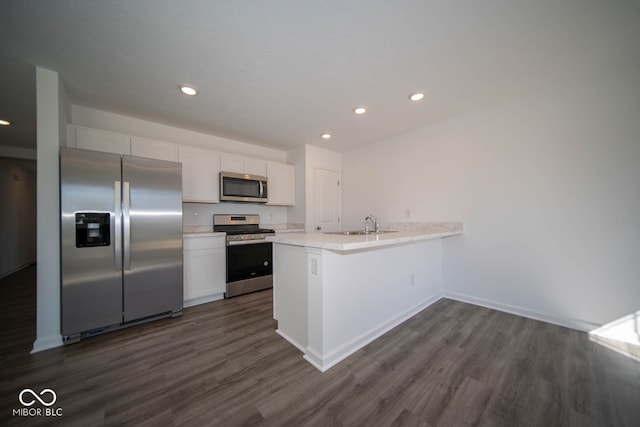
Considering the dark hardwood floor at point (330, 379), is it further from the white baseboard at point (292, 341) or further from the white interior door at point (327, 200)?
the white interior door at point (327, 200)

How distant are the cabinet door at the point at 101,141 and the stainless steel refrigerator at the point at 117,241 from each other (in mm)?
534

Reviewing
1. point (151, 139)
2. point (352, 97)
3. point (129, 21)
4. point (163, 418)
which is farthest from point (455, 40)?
point (151, 139)

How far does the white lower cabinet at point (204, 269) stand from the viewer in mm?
2912

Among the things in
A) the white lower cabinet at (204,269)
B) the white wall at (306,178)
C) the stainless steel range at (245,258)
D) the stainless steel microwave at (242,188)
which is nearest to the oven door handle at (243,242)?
the stainless steel range at (245,258)

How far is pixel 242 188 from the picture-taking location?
11.9ft

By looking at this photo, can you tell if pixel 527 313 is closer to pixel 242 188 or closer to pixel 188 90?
pixel 242 188

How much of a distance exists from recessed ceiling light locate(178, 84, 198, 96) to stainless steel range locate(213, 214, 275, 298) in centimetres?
181

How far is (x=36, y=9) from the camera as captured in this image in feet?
4.66

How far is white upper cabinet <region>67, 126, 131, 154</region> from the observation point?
244 centimetres

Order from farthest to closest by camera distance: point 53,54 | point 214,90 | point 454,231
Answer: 1. point 454,231
2. point 214,90
3. point 53,54

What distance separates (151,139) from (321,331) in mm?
3177

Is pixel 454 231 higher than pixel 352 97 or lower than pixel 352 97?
lower

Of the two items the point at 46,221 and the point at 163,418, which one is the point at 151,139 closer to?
the point at 46,221

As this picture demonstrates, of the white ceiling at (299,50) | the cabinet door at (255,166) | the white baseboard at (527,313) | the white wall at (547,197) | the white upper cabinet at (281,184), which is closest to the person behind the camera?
the white ceiling at (299,50)
